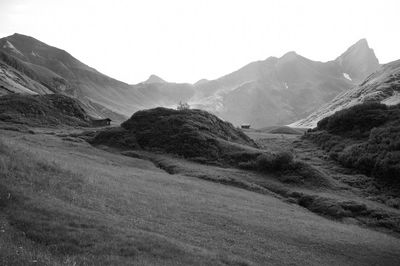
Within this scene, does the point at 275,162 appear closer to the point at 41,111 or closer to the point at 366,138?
the point at 366,138

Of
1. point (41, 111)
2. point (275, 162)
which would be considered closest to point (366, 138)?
point (275, 162)

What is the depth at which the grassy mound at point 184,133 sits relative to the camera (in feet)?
284

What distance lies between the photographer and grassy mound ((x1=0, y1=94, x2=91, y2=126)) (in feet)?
360

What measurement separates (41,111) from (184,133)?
5578cm

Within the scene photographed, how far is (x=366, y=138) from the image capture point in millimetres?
102125

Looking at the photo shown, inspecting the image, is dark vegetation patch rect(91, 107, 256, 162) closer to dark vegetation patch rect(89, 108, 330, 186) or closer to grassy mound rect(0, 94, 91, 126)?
dark vegetation patch rect(89, 108, 330, 186)

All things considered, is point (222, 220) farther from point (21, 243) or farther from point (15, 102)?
point (15, 102)

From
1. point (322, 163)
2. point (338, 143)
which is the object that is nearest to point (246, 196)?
point (322, 163)

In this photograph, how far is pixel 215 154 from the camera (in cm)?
8450

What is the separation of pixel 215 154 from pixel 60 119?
221 feet

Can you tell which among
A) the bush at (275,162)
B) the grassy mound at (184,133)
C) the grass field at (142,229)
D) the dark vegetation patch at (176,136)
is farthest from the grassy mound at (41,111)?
the grass field at (142,229)

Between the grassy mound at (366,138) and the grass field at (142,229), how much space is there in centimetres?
3959

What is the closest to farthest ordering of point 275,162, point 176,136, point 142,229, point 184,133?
point 142,229, point 275,162, point 176,136, point 184,133

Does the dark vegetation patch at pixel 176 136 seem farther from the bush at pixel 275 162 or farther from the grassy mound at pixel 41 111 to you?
→ the grassy mound at pixel 41 111
